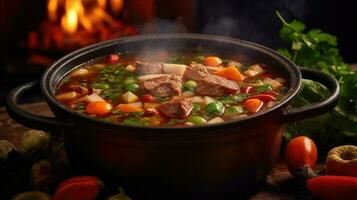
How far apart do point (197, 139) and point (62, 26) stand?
118 inches

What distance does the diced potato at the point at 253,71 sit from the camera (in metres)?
3.07

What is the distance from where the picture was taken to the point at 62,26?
16.3ft

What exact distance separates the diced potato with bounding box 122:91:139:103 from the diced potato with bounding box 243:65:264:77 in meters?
0.65

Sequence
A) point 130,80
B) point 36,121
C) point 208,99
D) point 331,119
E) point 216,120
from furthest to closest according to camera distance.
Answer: point 331,119 < point 130,80 < point 208,99 < point 216,120 < point 36,121

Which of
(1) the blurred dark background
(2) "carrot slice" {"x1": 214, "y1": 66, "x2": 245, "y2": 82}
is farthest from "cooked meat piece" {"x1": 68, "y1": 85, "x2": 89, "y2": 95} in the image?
(1) the blurred dark background

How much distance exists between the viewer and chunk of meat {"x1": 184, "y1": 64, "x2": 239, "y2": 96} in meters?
2.79

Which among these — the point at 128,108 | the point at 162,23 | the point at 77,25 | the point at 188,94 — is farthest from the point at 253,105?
the point at 77,25

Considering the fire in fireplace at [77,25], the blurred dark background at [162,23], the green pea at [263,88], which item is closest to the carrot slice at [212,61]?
the green pea at [263,88]

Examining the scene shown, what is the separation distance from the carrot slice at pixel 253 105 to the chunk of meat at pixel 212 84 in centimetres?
14

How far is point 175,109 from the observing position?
258 centimetres

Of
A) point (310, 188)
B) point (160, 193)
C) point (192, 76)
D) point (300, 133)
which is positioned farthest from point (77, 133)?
point (300, 133)

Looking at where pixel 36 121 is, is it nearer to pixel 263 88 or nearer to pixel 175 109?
pixel 175 109

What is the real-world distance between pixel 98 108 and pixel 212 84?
563mm

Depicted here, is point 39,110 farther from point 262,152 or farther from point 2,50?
point 262,152
